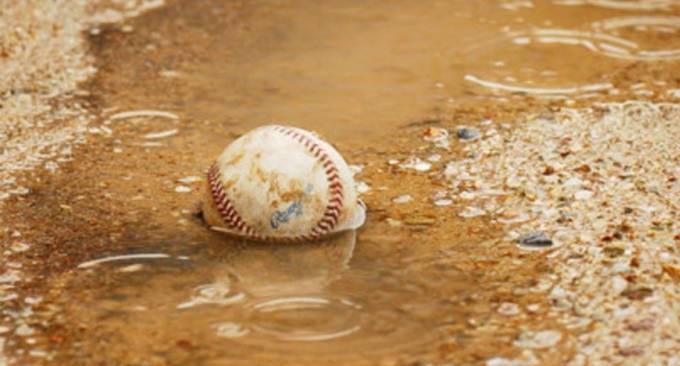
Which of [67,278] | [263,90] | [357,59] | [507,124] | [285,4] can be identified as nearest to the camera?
[67,278]

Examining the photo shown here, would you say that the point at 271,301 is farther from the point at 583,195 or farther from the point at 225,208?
the point at 583,195

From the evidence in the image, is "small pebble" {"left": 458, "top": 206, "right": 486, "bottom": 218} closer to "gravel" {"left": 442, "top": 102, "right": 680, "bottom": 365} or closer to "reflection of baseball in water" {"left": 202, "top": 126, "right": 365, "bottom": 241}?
"gravel" {"left": 442, "top": 102, "right": 680, "bottom": 365}

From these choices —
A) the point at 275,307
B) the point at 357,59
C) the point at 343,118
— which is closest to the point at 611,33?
the point at 357,59

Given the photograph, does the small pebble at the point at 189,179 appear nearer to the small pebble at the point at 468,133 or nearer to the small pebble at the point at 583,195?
the small pebble at the point at 468,133

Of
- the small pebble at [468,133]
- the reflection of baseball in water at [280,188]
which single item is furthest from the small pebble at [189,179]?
the small pebble at [468,133]

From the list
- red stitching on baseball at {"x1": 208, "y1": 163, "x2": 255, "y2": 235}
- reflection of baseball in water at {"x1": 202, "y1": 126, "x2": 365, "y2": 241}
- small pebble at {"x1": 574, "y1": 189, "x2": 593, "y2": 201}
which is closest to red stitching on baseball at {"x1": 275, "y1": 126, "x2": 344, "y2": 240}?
reflection of baseball in water at {"x1": 202, "y1": 126, "x2": 365, "y2": 241}

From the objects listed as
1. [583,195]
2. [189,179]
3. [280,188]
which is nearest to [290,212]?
[280,188]

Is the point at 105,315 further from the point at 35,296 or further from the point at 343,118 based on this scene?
the point at 343,118
